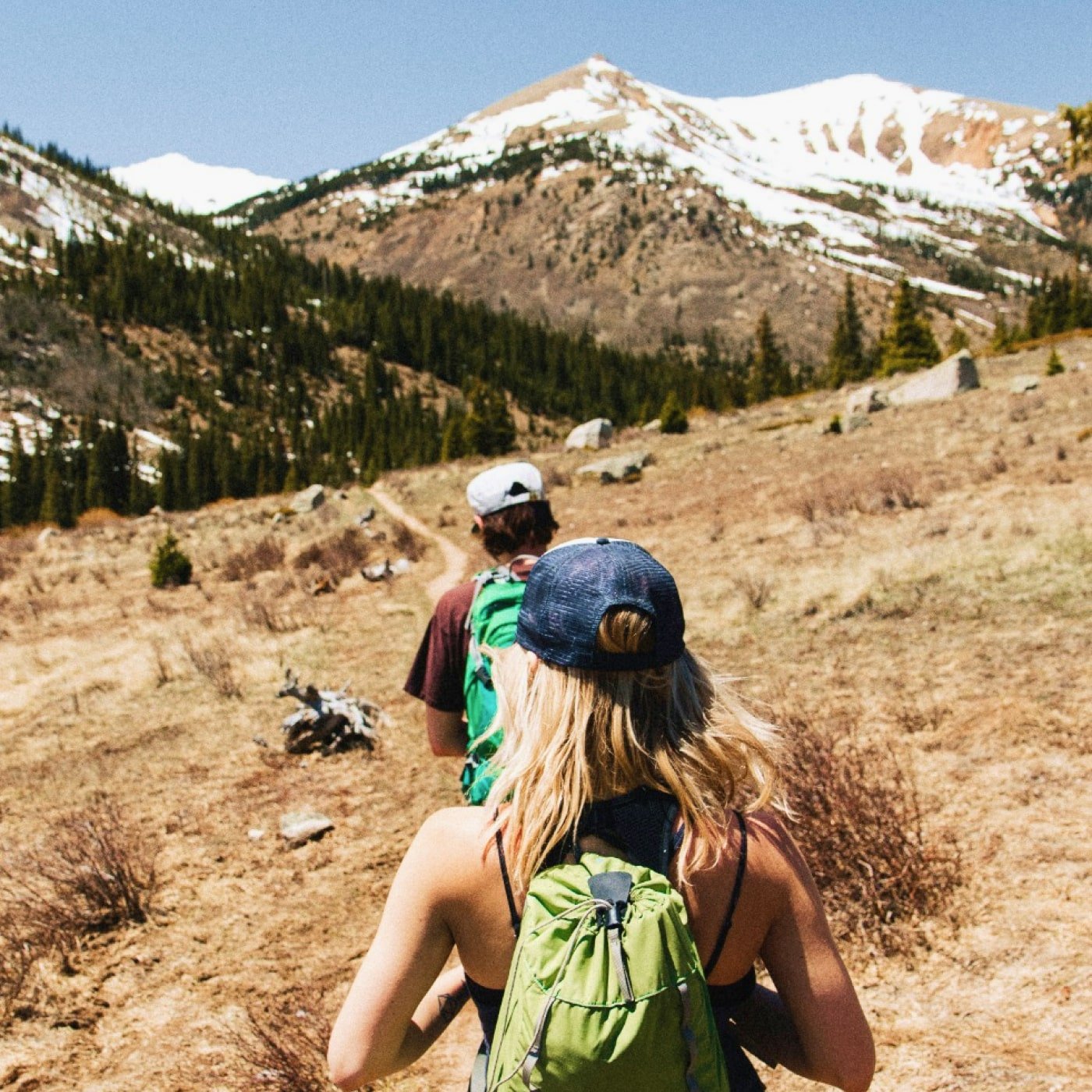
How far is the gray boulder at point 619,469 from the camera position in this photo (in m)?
25.3

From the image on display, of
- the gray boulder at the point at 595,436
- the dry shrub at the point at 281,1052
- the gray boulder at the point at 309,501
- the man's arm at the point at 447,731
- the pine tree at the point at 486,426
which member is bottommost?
the dry shrub at the point at 281,1052

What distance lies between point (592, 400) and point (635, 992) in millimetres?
116323

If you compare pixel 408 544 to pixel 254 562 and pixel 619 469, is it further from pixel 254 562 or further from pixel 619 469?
pixel 619 469

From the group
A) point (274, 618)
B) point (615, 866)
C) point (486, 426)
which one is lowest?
point (274, 618)

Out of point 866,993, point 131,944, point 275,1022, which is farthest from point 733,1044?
point 131,944

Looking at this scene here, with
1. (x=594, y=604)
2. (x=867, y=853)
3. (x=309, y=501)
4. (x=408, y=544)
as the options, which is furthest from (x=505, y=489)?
(x=309, y=501)

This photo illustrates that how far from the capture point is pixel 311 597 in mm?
16594

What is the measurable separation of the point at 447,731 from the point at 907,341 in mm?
52960

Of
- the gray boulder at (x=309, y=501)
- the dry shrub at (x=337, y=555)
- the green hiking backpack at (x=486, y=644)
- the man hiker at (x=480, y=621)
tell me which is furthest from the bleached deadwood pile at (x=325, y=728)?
the gray boulder at (x=309, y=501)

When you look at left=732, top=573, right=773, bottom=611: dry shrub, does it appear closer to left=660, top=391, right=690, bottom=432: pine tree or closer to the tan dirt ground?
the tan dirt ground

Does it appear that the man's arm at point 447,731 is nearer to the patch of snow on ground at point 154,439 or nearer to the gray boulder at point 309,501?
the gray boulder at point 309,501

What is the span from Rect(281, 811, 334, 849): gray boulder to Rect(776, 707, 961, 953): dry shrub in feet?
12.3

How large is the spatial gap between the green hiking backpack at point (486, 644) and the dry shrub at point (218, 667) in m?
8.44

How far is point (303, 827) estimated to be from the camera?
677cm
